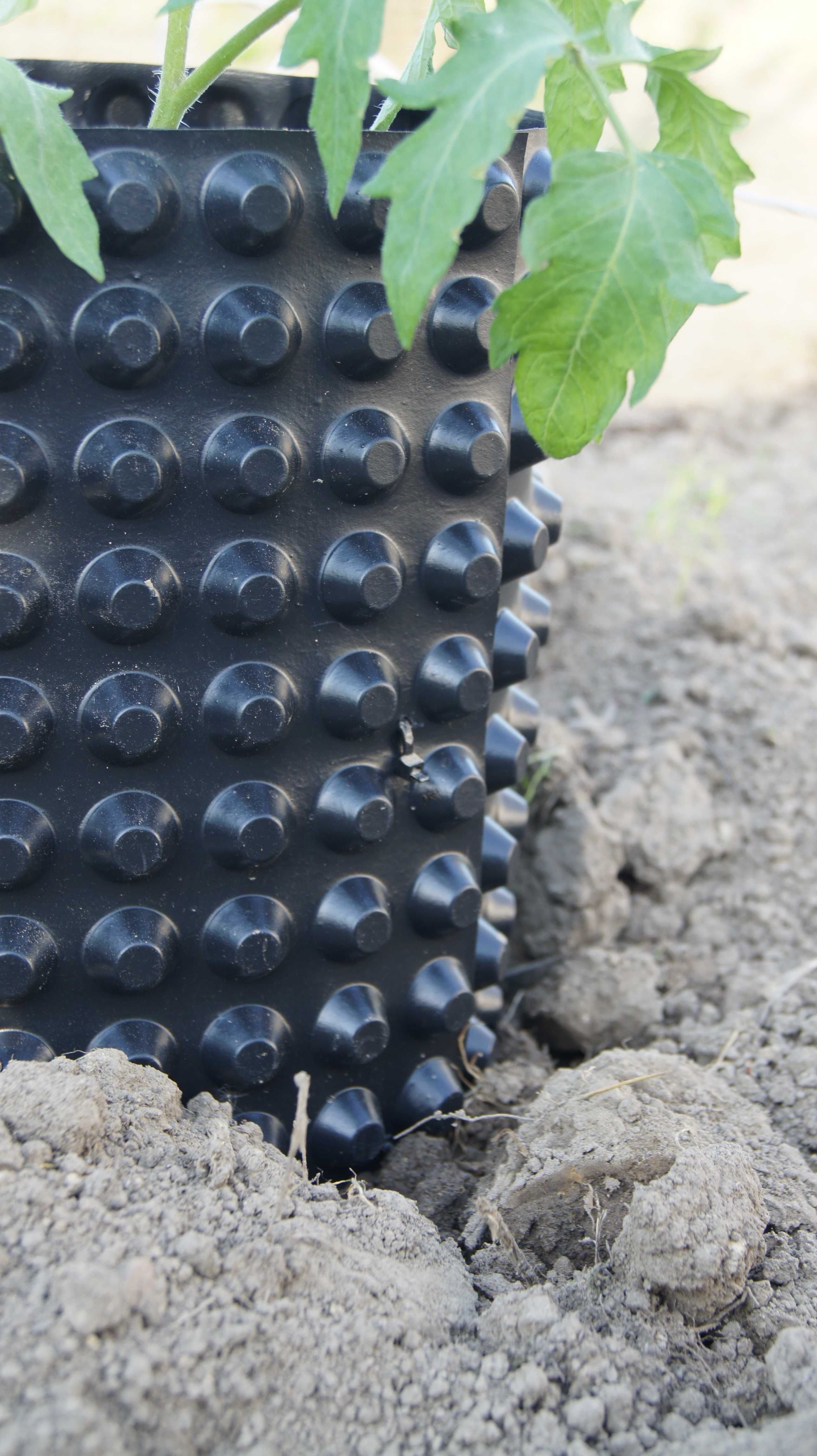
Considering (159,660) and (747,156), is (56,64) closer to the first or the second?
(159,660)

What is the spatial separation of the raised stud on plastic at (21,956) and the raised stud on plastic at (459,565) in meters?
0.44

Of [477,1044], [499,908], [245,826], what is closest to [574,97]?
[245,826]

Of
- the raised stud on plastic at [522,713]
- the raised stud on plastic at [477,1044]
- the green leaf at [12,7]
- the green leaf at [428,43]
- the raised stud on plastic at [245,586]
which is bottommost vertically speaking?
the raised stud on plastic at [477,1044]

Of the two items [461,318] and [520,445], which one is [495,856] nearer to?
[520,445]

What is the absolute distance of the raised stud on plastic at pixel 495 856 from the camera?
1156mm

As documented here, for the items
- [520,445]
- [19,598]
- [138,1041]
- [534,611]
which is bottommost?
[138,1041]

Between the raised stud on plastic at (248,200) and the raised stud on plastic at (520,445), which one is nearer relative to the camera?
the raised stud on plastic at (248,200)

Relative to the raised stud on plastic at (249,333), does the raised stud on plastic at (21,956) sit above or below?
below

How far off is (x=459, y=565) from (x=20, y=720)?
0.38 metres

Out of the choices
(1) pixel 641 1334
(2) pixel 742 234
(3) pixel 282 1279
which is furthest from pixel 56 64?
(2) pixel 742 234

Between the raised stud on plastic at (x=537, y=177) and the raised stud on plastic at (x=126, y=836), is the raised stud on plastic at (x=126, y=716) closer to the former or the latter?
the raised stud on plastic at (x=126, y=836)

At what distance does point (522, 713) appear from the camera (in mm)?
1252

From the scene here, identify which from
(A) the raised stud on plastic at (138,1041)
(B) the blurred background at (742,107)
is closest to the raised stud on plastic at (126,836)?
(A) the raised stud on plastic at (138,1041)

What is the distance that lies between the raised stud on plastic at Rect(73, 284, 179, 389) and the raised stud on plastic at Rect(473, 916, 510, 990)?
2.09 feet
